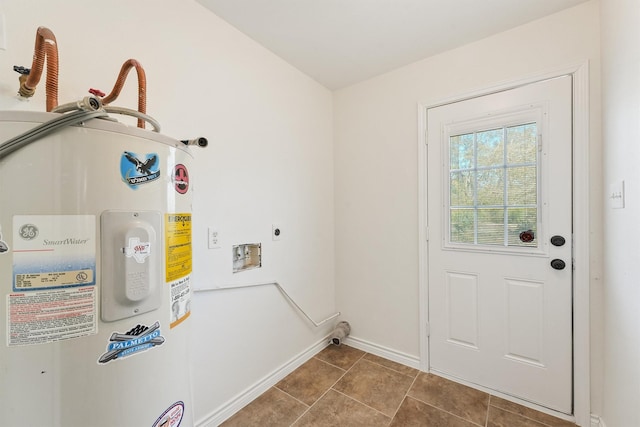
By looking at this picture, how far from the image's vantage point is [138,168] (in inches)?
28.2

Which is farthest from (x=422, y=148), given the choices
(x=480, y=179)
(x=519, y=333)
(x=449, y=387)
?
(x=449, y=387)

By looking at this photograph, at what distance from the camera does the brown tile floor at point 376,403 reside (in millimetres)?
1567

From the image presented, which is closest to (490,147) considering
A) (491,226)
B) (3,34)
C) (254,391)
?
(491,226)

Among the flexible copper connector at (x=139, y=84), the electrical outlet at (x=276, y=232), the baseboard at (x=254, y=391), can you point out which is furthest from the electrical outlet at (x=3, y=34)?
the baseboard at (x=254, y=391)

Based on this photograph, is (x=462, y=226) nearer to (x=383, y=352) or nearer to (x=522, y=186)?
(x=522, y=186)

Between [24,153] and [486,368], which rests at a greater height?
[24,153]

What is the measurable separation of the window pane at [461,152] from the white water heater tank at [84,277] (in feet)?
6.25

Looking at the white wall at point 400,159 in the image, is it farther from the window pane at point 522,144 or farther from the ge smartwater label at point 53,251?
the ge smartwater label at point 53,251

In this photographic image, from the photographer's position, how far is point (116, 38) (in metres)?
1.17

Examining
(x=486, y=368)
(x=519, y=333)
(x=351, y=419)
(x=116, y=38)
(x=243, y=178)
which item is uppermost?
(x=116, y=38)

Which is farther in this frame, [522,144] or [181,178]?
[522,144]

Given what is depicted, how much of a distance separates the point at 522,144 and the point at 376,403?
1996 millimetres

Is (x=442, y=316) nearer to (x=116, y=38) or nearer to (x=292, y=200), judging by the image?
(x=292, y=200)

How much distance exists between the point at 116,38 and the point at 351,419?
2.42m
